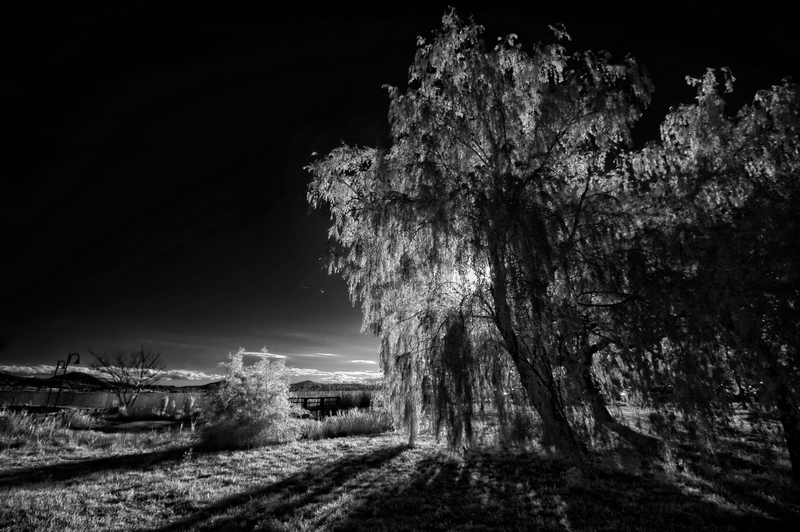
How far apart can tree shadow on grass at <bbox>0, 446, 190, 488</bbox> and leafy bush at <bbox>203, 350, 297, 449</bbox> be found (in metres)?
1.21

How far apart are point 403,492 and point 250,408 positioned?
728 cm

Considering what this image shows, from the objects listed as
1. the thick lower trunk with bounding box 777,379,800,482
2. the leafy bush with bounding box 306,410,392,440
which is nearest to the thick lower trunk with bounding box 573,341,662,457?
the thick lower trunk with bounding box 777,379,800,482

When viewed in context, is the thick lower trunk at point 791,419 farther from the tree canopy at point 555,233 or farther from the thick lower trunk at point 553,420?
the thick lower trunk at point 553,420

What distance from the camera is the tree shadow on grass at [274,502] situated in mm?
4742

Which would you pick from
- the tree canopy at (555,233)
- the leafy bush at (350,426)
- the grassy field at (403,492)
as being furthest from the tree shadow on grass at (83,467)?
the tree canopy at (555,233)

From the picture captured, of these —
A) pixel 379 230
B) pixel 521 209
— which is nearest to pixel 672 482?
pixel 521 209

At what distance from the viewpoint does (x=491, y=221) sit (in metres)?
4.63

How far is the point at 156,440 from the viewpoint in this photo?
1236 centimetres

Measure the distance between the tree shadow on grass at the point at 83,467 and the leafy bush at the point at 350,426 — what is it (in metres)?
4.84

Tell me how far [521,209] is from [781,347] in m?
4.34

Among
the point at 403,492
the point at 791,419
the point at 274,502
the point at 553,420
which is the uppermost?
the point at 553,420

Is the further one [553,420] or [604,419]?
[553,420]

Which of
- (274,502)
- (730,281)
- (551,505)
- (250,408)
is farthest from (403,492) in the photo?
(250,408)

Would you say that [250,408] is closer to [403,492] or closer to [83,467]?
[83,467]
